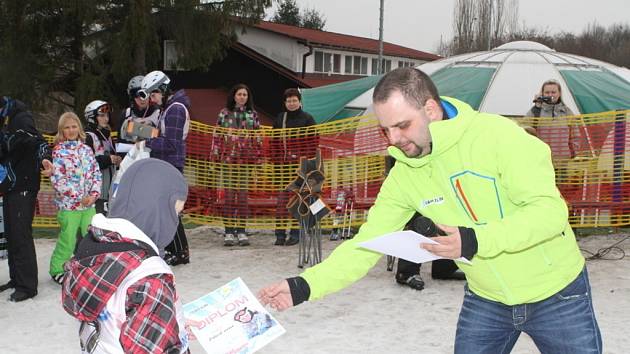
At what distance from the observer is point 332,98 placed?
39.4ft

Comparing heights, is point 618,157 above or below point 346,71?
below

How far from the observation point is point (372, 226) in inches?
117

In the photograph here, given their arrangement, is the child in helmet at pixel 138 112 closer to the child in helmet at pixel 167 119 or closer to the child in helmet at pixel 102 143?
the child in helmet at pixel 167 119

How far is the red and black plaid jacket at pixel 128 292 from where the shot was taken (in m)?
2.24

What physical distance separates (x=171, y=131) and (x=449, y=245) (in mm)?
5223

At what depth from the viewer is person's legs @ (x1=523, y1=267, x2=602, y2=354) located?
8.69ft

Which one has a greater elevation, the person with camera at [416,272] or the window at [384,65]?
the window at [384,65]

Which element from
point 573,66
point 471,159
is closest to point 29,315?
point 471,159

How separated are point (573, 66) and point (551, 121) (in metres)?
3.63

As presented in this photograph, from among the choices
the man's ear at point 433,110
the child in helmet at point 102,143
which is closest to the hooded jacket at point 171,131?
the child in helmet at point 102,143

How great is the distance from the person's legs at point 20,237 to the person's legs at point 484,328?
436 centimetres

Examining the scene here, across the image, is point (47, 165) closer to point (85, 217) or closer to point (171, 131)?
point (85, 217)

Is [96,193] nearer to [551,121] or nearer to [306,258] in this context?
[306,258]

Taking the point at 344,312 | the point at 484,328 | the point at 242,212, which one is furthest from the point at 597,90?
the point at 484,328
